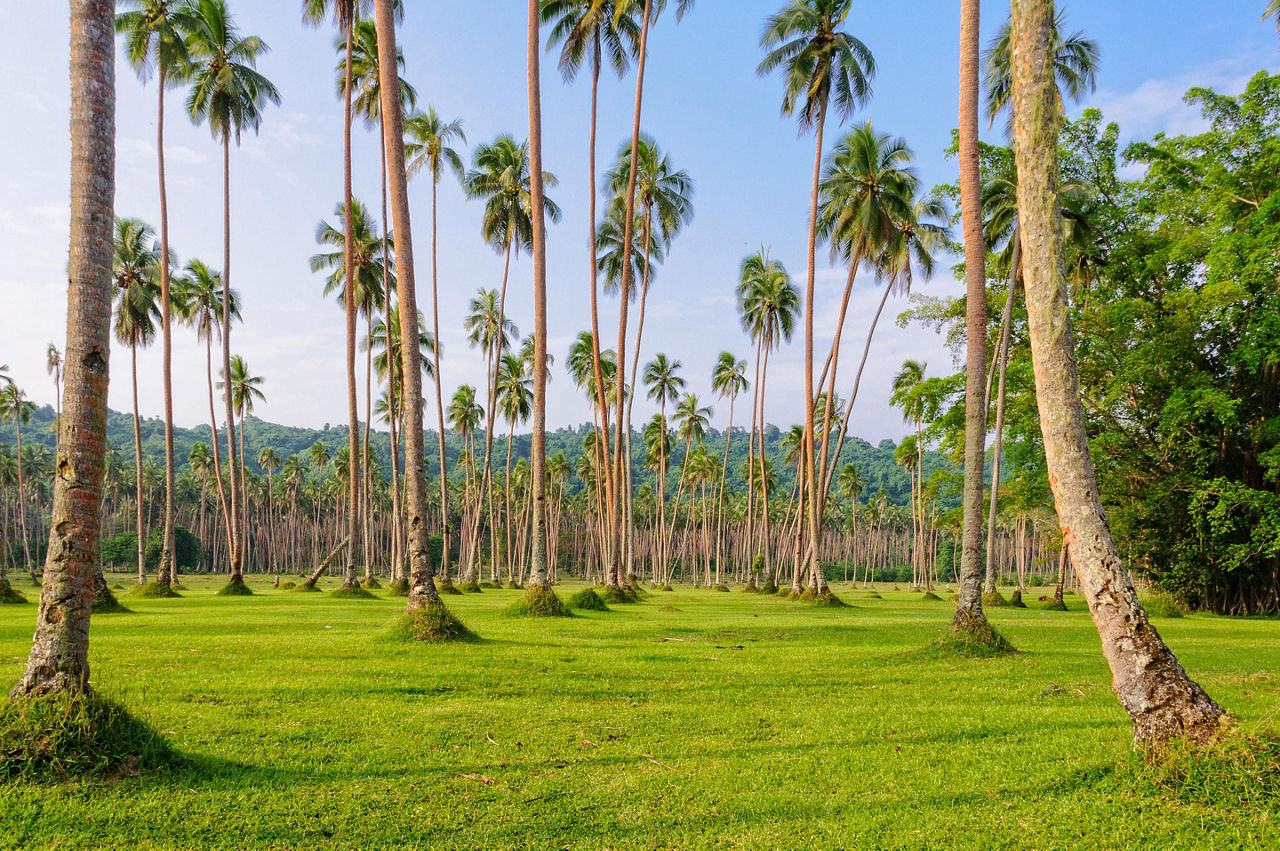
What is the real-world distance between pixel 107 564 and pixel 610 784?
85.0 m

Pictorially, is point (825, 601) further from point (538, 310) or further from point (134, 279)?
point (134, 279)

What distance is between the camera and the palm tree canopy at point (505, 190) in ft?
93.0

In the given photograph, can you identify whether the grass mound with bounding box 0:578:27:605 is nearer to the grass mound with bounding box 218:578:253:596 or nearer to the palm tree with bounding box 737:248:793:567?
the grass mound with bounding box 218:578:253:596

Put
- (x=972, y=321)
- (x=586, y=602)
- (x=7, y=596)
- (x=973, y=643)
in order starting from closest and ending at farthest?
1. (x=973, y=643)
2. (x=972, y=321)
3. (x=586, y=602)
4. (x=7, y=596)

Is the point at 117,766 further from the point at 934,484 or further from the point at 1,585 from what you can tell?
the point at 934,484

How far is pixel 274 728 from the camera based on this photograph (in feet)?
19.1

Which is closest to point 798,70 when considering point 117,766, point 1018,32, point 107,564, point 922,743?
point 1018,32

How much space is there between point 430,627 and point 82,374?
6.73m

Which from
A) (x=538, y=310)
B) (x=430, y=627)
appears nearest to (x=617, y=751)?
(x=430, y=627)

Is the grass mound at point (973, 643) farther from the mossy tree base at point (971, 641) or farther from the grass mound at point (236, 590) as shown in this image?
the grass mound at point (236, 590)

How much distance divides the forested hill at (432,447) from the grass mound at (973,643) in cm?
8645

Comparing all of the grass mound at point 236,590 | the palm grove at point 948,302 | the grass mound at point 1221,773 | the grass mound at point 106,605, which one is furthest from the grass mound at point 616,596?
the grass mound at point 1221,773

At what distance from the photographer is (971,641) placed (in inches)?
405

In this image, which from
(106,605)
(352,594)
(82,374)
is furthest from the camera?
(352,594)
